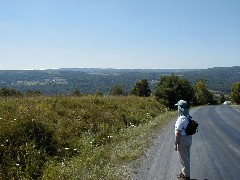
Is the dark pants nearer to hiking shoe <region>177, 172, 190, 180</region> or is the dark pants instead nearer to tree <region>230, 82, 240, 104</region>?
hiking shoe <region>177, 172, 190, 180</region>

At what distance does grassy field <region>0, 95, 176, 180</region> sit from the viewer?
9.81 m

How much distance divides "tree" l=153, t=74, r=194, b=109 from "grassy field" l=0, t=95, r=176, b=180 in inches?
1505

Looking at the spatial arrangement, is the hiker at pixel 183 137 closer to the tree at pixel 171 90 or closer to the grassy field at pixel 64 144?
the grassy field at pixel 64 144

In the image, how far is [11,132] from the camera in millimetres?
11438

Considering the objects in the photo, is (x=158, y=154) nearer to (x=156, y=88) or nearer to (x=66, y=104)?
(x=66, y=104)

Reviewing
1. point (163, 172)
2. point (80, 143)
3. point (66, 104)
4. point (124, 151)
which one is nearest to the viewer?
point (163, 172)

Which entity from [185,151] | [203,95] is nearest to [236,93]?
[203,95]

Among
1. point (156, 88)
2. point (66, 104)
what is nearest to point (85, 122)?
point (66, 104)

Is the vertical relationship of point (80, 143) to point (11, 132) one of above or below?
below

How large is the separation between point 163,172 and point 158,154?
9.50 ft

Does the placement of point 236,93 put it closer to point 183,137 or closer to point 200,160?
point 200,160

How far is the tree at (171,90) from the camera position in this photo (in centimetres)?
5788

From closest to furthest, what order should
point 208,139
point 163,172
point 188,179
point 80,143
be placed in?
1. point 188,179
2. point 163,172
3. point 80,143
4. point 208,139

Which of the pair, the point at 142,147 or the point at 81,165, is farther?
the point at 142,147
